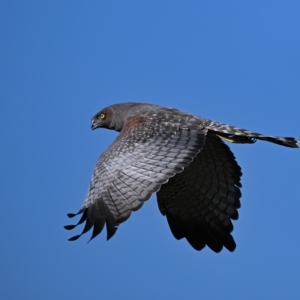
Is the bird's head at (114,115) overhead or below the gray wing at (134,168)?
overhead

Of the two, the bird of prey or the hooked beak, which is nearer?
the bird of prey

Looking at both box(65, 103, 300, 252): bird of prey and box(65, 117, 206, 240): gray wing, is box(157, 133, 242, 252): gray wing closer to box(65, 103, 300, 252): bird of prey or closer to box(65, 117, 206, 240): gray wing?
box(65, 103, 300, 252): bird of prey

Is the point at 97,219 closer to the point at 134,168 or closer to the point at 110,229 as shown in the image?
the point at 110,229

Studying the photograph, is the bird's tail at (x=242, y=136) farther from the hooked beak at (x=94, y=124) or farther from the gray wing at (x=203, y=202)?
the hooked beak at (x=94, y=124)

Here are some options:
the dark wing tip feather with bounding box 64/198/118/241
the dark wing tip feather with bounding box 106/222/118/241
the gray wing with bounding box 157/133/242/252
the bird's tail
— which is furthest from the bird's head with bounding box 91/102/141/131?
the dark wing tip feather with bounding box 106/222/118/241

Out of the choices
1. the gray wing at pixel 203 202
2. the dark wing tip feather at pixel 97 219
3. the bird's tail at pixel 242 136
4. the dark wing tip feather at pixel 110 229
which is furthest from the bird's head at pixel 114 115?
the dark wing tip feather at pixel 110 229

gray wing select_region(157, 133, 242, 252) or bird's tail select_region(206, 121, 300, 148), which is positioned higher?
bird's tail select_region(206, 121, 300, 148)

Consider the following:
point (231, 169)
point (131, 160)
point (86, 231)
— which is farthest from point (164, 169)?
point (231, 169)

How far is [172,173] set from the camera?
1196 centimetres

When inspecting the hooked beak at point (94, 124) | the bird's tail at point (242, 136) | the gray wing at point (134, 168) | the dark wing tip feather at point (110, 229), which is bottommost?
the dark wing tip feather at point (110, 229)

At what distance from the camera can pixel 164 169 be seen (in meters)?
12.0

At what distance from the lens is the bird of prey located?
11727 millimetres

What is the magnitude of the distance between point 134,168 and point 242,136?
6.79ft

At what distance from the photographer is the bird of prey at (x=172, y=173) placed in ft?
38.5
